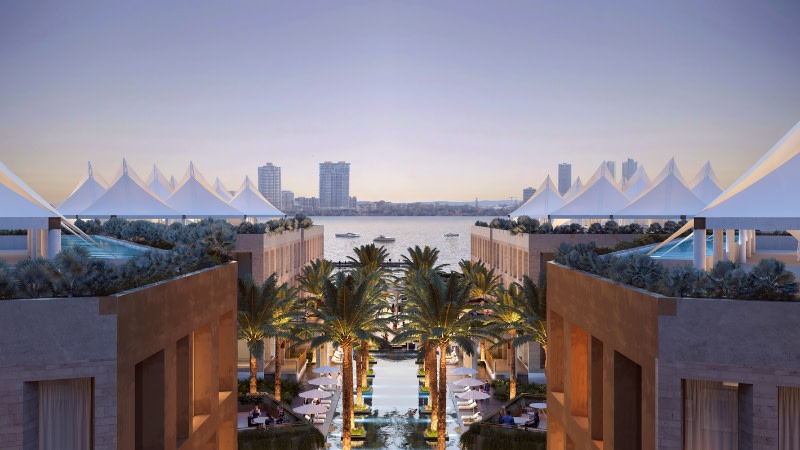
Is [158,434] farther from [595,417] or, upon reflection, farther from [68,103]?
[68,103]

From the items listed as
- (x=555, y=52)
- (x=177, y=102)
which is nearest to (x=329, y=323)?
(x=555, y=52)

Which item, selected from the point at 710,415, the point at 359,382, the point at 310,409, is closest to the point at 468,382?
the point at 359,382

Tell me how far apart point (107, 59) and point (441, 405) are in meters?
27.5

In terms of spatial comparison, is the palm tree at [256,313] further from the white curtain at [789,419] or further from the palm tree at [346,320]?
the white curtain at [789,419]

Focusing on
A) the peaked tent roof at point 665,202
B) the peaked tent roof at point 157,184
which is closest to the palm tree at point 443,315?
the peaked tent roof at point 665,202

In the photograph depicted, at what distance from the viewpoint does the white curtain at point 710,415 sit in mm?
11133

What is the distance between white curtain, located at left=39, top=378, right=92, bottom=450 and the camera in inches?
436

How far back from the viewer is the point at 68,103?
143 ft

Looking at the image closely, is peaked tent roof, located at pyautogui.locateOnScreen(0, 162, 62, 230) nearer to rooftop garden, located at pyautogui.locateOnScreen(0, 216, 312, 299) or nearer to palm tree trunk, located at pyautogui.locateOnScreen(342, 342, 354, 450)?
rooftop garden, located at pyautogui.locateOnScreen(0, 216, 312, 299)

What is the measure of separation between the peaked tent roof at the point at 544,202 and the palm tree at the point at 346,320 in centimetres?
3363

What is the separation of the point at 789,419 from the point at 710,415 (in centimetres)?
107

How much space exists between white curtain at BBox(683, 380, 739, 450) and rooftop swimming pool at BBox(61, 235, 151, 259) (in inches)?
488

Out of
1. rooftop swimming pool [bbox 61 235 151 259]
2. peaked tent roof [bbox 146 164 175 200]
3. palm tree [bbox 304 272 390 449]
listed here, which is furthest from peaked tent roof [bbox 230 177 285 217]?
rooftop swimming pool [bbox 61 235 151 259]

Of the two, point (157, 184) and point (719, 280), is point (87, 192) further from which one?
point (719, 280)
